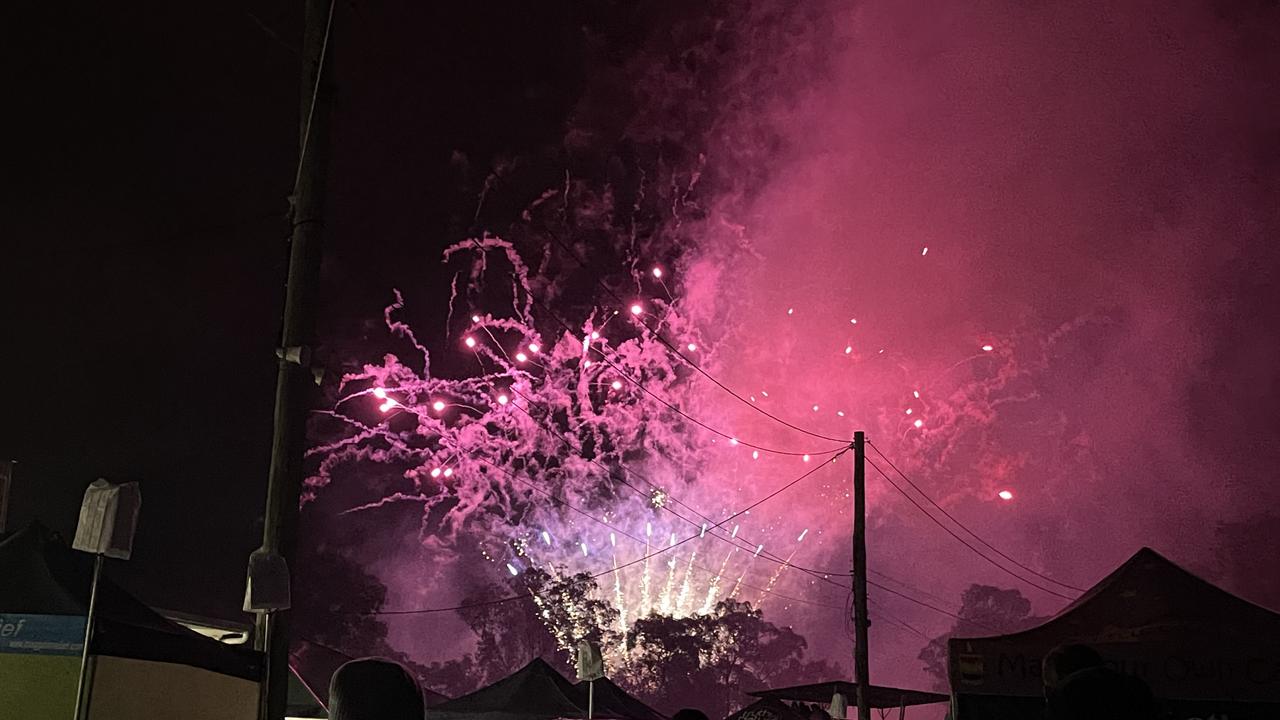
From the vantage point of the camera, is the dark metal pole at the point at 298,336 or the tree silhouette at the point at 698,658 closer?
the dark metal pole at the point at 298,336

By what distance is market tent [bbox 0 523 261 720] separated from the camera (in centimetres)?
616

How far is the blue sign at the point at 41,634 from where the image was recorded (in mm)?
6254

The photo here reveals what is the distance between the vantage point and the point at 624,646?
62531 millimetres

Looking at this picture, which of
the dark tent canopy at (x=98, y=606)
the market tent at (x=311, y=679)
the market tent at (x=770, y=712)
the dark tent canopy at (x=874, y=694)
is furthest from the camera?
the dark tent canopy at (x=874, y=694)

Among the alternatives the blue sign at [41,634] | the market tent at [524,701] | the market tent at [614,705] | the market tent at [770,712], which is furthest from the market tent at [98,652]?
the market tent at [614,705]

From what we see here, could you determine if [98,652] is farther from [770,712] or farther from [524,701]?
[524,701]

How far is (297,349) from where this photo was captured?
7.18 meters

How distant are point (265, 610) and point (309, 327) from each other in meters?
1.93

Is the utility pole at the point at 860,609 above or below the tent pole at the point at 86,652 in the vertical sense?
above

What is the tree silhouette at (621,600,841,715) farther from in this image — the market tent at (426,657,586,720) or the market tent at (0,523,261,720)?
the market tent at (0,523,261,720)

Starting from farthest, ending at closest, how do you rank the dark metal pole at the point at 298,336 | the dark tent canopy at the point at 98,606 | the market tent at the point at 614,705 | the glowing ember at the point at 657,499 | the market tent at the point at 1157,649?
the glowing ember at the point at 657,499
the market tent at the point at 614,705
the dark metal pole at the point at 298,336
the market tent at the point at 1157,649
the dark tent canopy at the point at 98,606

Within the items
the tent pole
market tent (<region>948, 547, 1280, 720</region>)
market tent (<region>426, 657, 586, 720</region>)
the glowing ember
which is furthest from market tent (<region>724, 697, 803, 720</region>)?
the glowing ember

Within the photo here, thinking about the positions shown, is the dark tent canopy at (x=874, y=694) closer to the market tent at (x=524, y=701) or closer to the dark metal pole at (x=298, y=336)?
the market tent at (x=524, y=701)

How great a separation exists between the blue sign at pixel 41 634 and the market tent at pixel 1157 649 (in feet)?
18.2
